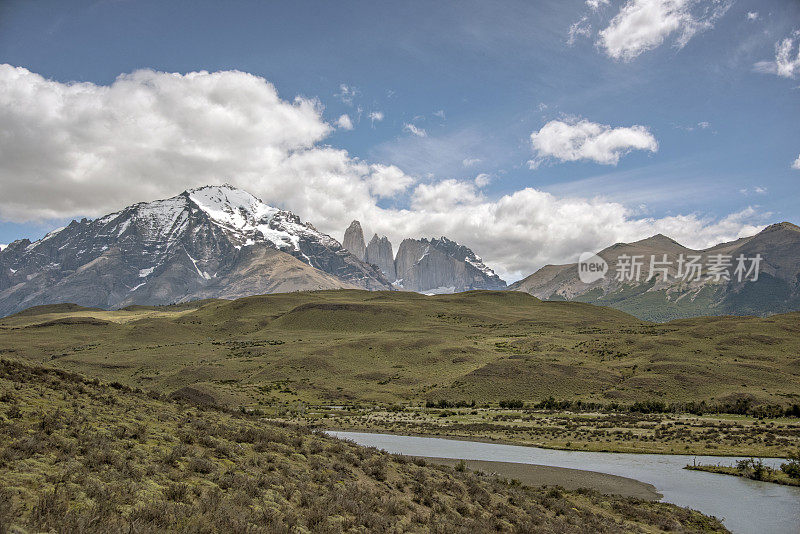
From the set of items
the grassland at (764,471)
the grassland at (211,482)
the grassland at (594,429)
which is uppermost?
the grassland at (211,482)

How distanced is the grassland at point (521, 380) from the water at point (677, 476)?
196 inches

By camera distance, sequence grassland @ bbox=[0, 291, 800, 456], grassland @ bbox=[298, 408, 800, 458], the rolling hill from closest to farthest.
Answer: grassland @ bbox=[298, 408, 800, 458] < grassland @ bbox=[0, 291, 800, 456] < the rolling hill

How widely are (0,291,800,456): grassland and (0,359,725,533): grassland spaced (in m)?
15.7

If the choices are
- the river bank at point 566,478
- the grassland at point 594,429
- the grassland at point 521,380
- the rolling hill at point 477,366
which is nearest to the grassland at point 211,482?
the river bank at point 566,478

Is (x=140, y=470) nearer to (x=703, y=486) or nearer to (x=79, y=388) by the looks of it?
(x=79, y=388)

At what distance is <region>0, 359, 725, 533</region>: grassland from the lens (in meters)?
13.6

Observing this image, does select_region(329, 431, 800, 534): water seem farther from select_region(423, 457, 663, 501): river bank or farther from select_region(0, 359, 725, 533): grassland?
select_region(0, 359, 725, 533): grassland

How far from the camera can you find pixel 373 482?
24.3 meters

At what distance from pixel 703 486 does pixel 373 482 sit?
33.0 meters

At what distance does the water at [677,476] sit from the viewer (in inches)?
1316

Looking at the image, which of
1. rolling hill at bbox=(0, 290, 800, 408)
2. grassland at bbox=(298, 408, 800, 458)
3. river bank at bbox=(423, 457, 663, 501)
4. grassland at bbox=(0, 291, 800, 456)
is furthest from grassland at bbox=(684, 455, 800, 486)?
rolling hill at bbox=(0, 290, 800, 408)

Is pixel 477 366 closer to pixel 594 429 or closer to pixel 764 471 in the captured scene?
pixel 594 429

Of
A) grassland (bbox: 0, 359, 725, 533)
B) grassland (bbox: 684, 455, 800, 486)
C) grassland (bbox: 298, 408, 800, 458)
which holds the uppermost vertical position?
grassland (bbox: 0, 359, 725, 533)

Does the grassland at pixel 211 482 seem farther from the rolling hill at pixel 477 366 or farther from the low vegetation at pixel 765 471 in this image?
the rolling hill at pixel 477 366
